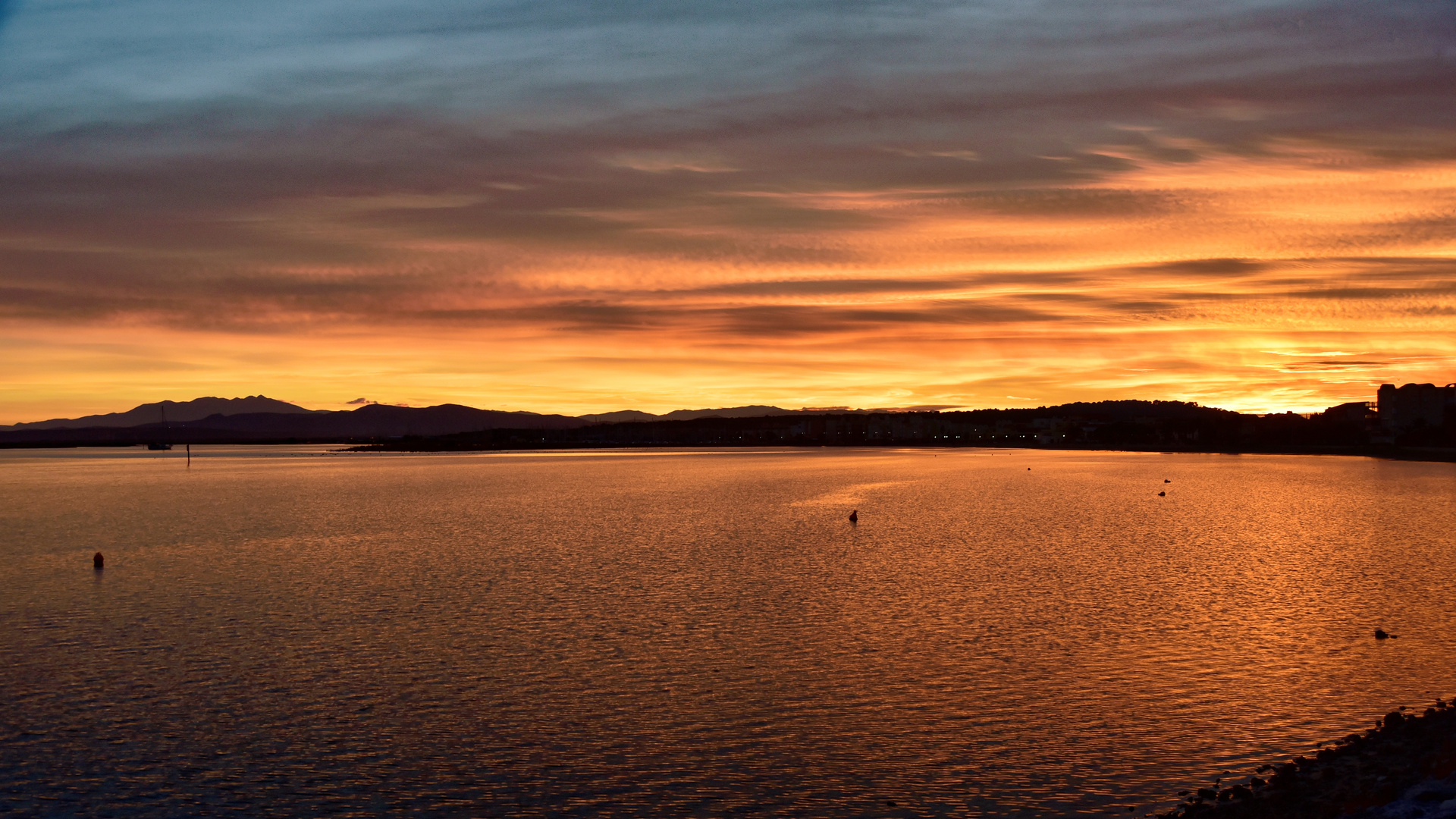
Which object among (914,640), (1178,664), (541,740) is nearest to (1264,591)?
(1178,664)

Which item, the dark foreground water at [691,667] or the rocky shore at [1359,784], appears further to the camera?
the dark foreground water at [691,667]

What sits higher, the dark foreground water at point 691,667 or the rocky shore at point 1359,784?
the rocky shore at point 1359,784

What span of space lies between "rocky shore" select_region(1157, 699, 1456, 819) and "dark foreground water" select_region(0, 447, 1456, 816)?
1.11 metres

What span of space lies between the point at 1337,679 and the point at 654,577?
30.2m

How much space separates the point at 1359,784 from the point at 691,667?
17.7m

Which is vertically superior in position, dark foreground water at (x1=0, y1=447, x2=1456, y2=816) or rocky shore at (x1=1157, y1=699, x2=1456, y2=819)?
rocky shore at (x1=1157, y1=699, x2=1456, y2=819)

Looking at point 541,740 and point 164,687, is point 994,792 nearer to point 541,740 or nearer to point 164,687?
point 541,740

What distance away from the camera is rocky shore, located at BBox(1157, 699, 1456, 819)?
16.8m

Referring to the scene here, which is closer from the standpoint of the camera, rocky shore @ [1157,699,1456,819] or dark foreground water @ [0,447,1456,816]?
rocky shore @ [1157,699,1456,819]

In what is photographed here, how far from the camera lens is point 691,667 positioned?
30.9 m

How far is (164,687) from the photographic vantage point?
28297mm

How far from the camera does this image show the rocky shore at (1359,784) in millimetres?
16797

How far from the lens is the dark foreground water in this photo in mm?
20797

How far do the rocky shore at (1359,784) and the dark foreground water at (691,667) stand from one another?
1.11 meters
